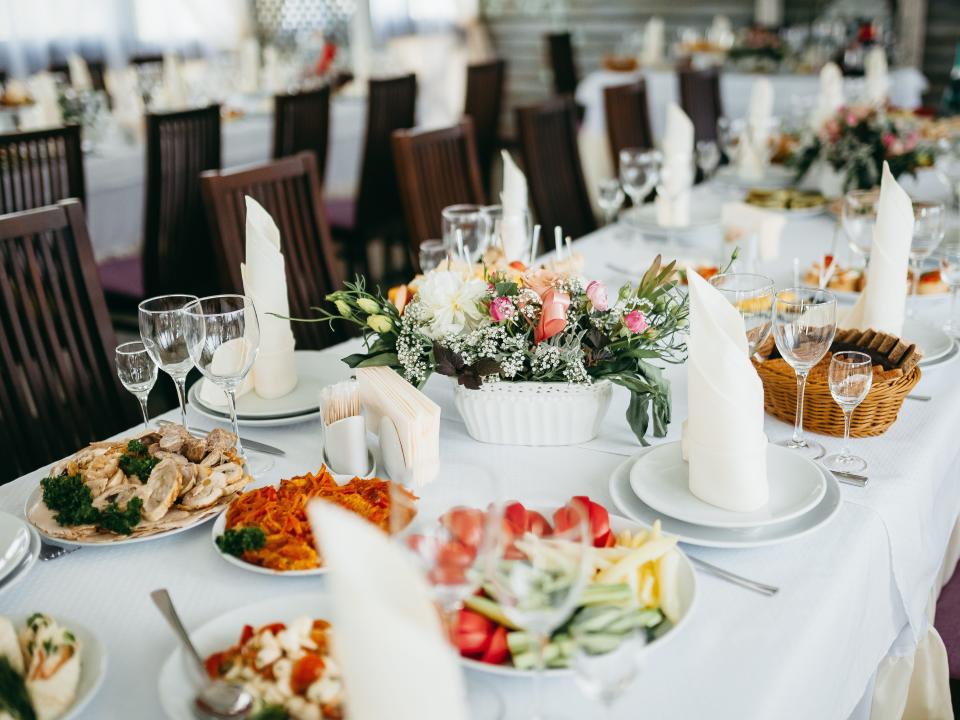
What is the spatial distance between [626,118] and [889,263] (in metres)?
2.11

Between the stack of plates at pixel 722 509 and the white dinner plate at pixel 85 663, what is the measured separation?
22.6 inches

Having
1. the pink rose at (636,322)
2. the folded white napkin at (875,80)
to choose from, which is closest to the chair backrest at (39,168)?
the pink rose at (636,322)

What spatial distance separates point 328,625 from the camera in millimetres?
875

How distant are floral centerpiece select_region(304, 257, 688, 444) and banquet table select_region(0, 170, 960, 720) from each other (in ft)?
0.35

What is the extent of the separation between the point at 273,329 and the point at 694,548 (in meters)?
0.75

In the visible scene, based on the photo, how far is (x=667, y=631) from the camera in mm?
889

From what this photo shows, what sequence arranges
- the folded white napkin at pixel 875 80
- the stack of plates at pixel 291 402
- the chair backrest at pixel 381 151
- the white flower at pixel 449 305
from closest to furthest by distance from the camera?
the white flower at pixel 449 305 → the stack of plates at pixel 291 402 → the folded white napkin at pixel 875 80 → the chair backrest at pixel 381 151

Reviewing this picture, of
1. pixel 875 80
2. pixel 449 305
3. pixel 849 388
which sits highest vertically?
pixel 875 80

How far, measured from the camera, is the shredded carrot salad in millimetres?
Answer: 1014

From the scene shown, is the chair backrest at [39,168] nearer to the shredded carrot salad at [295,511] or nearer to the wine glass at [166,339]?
the wine glass at [166,339]

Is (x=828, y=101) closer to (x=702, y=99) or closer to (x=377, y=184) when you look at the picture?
(x=702, y=99)

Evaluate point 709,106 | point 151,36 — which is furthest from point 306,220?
point 151,36

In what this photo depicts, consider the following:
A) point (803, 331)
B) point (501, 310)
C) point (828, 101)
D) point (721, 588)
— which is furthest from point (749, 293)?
point (828, 101)

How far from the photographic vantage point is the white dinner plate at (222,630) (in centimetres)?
83
